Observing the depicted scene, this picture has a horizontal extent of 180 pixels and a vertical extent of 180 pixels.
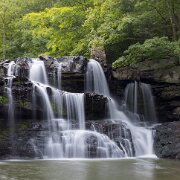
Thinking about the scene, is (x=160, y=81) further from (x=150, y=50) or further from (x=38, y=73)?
(x=38, y=73)

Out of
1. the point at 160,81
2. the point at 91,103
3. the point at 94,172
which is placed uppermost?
the point at 160,81

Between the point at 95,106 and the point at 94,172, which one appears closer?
the point at 94,172

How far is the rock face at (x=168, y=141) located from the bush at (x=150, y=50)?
3886mm

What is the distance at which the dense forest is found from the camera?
17891 millimetres

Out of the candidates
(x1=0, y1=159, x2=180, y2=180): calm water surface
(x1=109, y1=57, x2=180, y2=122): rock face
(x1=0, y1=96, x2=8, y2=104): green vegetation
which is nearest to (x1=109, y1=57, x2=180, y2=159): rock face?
(x1=109, y1=57, x2=180, y2=122): rock face

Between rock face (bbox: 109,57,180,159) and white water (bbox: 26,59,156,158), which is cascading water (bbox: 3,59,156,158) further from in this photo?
rock face (bbox: 109,57,180,159)

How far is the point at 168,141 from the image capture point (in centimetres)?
1408

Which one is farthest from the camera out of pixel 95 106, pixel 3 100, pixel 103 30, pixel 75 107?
pixel 103 30

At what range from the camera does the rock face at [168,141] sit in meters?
13.4

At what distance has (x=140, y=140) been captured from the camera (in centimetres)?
1480

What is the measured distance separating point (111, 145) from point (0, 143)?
444cm

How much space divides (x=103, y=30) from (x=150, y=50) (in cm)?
377

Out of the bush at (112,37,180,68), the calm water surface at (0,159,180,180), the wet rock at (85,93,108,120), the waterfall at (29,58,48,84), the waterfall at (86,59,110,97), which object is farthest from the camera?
the waterfall at (86,59,110,97)

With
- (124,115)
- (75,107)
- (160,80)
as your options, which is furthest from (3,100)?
(160,80)
